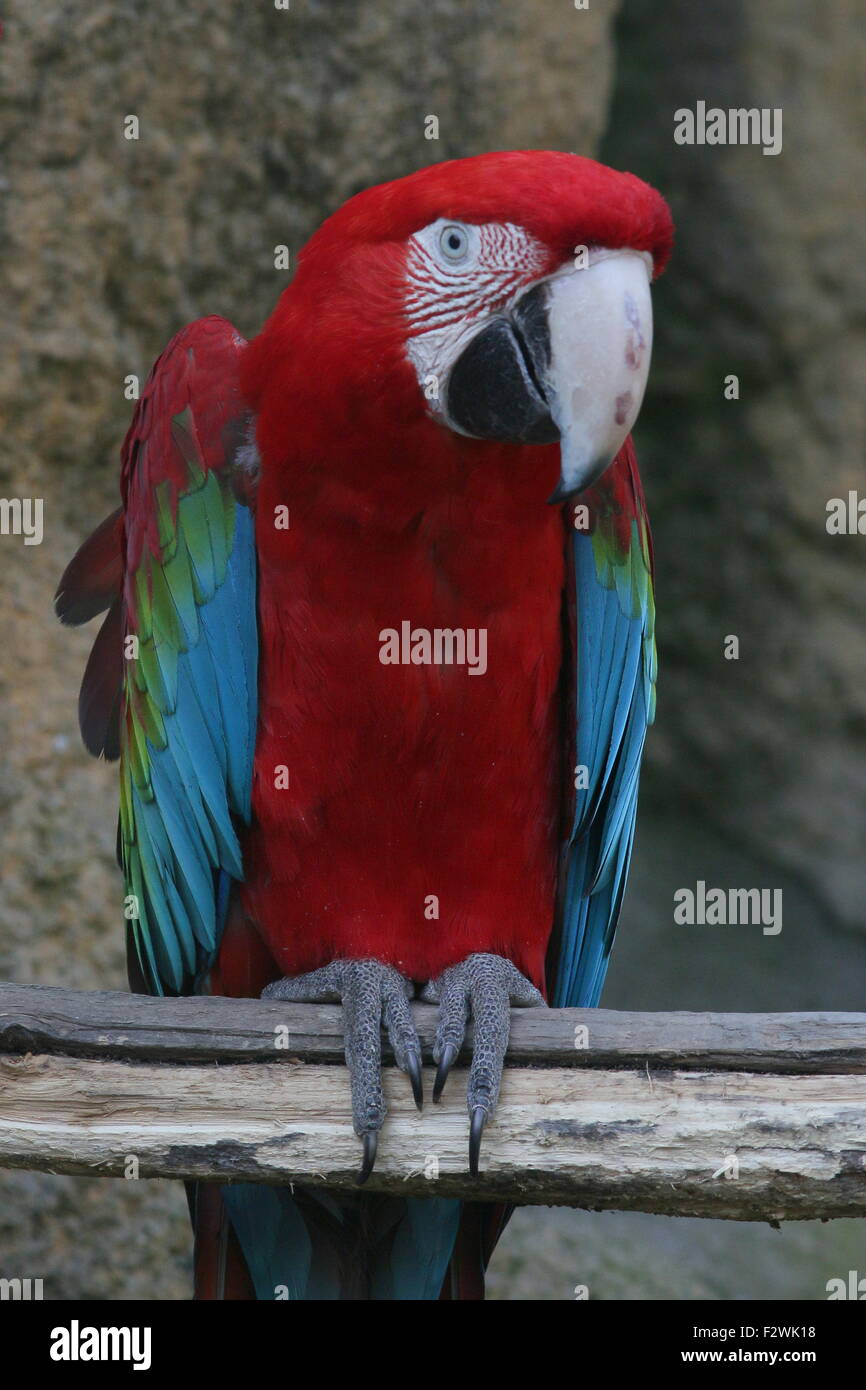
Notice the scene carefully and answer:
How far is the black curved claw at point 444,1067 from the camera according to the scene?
216 cm

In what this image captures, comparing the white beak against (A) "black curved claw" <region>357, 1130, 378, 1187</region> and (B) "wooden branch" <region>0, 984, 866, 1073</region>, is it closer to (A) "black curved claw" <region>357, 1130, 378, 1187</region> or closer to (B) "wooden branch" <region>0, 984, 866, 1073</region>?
(B) "wooden branch" <region>0, 984, 866, 1073</region>

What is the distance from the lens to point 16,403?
338 cm

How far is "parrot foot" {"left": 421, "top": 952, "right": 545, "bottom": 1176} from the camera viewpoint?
2.10 metres

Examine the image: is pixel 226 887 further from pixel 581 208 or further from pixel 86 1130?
pixel 581 208

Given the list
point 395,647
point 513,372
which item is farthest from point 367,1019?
point 513,372

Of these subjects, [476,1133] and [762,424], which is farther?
[762,424]

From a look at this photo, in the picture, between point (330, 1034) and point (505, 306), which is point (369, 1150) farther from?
point (505, 306)

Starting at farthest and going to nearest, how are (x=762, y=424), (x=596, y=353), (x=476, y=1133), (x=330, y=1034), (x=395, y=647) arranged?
1. (x=762, y=424)
2. (x=395, y=647)
3. (x=330, y=1034)
4. (x=476, y=1133)
5. (x=596, y=353)

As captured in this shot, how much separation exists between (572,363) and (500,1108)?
1.08 m

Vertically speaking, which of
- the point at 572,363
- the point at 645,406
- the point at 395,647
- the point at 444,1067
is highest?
the point at 645,406

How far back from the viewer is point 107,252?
3414 mm

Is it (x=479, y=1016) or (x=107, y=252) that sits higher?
(x=107, y=252)

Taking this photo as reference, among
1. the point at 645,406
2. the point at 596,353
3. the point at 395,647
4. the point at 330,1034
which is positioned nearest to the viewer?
the point at 596,353
